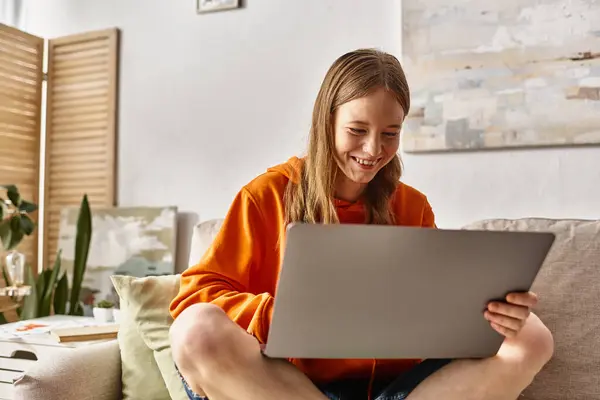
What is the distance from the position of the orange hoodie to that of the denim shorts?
24 mm

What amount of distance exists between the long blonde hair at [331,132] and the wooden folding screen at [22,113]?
64.8 inches

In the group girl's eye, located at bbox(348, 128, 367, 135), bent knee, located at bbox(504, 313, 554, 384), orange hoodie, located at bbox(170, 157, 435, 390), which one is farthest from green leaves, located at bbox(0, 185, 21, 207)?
bent knee, located at bbox(504, 313, 554, 384)

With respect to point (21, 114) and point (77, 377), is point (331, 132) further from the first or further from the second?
point (21, 114)

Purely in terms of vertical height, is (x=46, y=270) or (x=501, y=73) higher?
(x=501, y=73)

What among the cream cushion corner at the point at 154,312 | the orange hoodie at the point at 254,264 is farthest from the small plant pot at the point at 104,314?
the orange hoodie at the point at 254,264

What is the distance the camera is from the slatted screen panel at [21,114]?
8.43 feet

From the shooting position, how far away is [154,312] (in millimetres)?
1684

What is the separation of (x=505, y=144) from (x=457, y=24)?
1.38 feet

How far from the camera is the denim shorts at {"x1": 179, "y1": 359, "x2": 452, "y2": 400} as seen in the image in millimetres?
1175

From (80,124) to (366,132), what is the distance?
1.76 m

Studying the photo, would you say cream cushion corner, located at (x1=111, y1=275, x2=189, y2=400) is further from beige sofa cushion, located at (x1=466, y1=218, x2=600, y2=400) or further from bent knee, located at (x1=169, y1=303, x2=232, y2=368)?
beige sofa cushion, located at (x1=466, y1=218, x2=600, y2=400)

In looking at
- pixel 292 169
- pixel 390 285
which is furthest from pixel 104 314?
pixel 390 285

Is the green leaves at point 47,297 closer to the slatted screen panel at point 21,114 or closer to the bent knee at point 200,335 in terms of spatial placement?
the slatted screen panel at point 21,114

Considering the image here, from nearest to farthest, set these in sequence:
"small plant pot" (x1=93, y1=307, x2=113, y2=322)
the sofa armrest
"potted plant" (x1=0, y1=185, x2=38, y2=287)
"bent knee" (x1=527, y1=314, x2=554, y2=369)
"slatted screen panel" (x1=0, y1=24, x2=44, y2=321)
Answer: "bent knee" (x1=527, y1=314, x2=554, y2=369)
the sofa armrest
"small plant pot" (x1=93, y1=307, x2=113, y2=322)
"potted plant" (x1=0, y1=185, x2=38, y2=287)
"slatted screen panel" (x1=0, y1=24, x2=44, y2=321)
